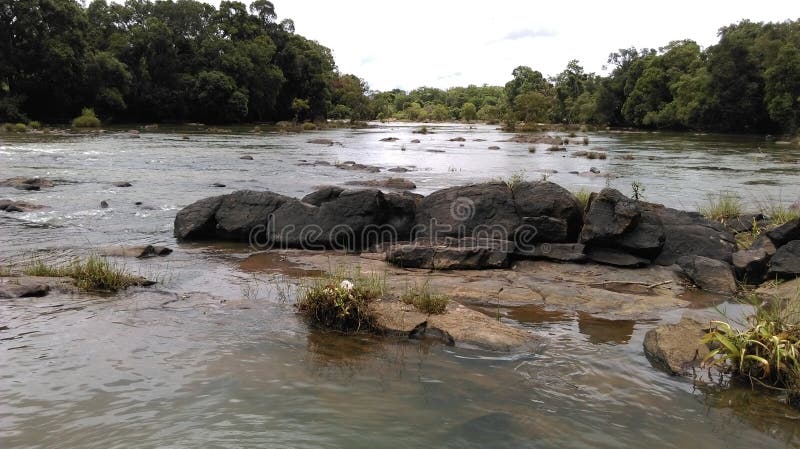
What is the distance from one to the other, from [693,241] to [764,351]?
541cm

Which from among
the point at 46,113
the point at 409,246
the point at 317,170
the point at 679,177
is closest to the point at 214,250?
the point at 409,246

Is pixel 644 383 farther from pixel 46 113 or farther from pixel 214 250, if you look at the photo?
pixel 46 113

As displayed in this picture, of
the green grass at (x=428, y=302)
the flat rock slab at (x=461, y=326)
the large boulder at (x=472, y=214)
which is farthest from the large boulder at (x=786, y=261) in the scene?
the green grass at (x=428, y=302)

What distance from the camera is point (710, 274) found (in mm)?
8703

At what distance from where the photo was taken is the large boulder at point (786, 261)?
335 inches

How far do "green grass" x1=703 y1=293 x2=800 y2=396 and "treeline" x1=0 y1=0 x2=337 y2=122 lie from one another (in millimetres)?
56070

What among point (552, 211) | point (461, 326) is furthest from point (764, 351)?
point (552, 211)

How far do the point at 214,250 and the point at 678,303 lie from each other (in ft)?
26.7

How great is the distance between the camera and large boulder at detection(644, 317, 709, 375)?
570cm

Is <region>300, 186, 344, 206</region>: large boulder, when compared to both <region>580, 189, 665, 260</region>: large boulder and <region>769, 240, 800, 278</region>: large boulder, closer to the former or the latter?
<region>580, 189, 665, 260</region>: large boulder

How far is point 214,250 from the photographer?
1120 cm

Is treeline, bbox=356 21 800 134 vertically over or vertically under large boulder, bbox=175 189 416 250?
over

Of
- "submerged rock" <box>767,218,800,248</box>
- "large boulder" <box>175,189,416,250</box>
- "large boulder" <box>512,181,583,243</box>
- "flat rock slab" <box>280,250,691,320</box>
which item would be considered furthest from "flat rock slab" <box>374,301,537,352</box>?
"submerged rock" <box>767,218,800,248</box>

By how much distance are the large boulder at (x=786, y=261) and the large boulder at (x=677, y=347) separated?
3.20 metres
